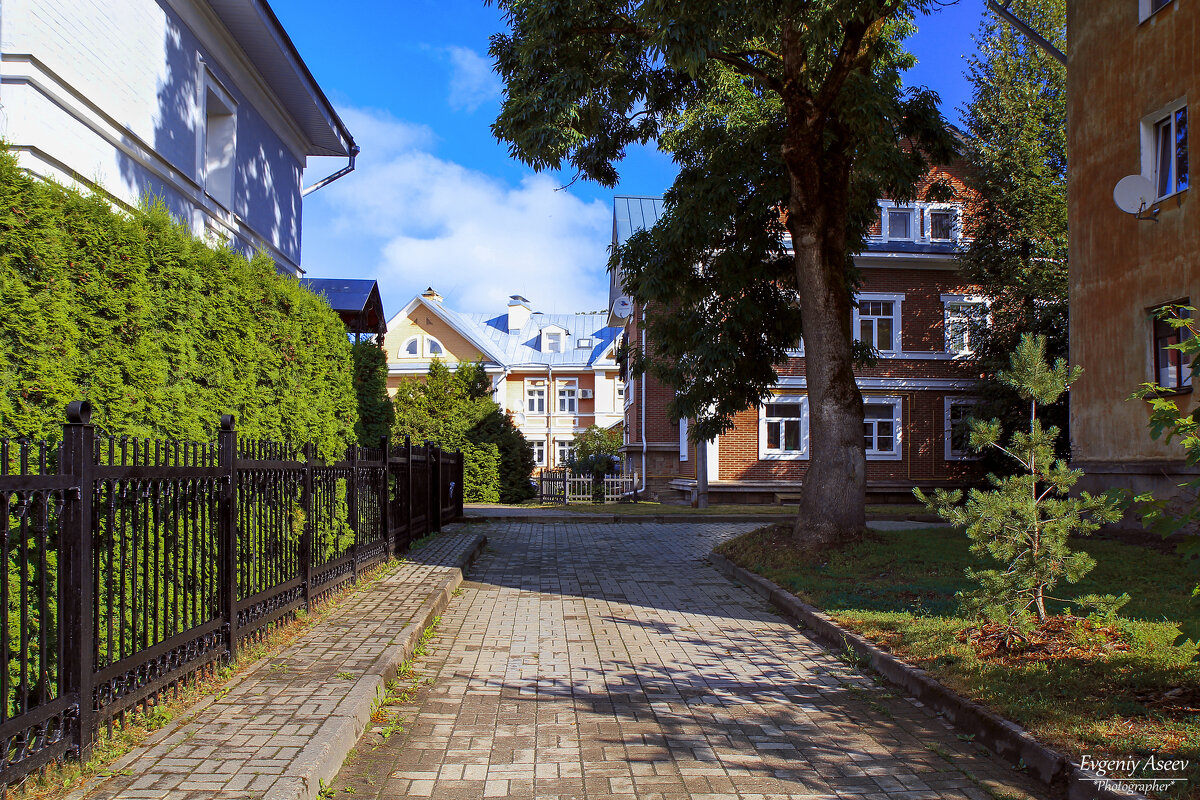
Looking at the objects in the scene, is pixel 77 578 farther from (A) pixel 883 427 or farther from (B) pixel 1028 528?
(A) pixel 883 427

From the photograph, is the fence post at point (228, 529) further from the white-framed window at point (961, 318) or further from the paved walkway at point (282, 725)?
the white-framed window at point (961, 318)

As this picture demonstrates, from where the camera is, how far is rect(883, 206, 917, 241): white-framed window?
28.2 m

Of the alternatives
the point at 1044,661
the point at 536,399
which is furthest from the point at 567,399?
the point at 1044,661

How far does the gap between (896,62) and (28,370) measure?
13.2 metres

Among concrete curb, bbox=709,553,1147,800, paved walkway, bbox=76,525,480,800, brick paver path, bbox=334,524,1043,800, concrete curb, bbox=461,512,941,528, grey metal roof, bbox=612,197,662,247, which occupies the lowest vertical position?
concrete curb, bbox=461,512,941,528

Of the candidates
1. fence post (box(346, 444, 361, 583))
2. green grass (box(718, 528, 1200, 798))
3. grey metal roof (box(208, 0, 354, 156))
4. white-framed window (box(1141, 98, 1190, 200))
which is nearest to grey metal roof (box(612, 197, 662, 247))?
grey metal roof (box(208, 0, 354, 156))

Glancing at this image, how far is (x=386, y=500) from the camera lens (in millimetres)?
11695

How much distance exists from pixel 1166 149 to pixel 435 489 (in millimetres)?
14207

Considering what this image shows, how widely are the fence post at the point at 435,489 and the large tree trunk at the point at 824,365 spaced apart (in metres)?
7.52

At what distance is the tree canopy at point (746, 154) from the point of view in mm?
11352

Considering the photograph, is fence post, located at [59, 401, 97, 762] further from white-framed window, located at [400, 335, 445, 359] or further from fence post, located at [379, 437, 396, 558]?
white-framed window, located at [400, 335, 445, 359]

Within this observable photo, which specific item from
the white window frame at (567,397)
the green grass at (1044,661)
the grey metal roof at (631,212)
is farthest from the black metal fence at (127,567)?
the white window frame at (567,397)

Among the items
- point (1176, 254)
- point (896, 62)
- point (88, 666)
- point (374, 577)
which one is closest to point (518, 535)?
point (374, 577)

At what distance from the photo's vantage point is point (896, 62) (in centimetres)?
1384
